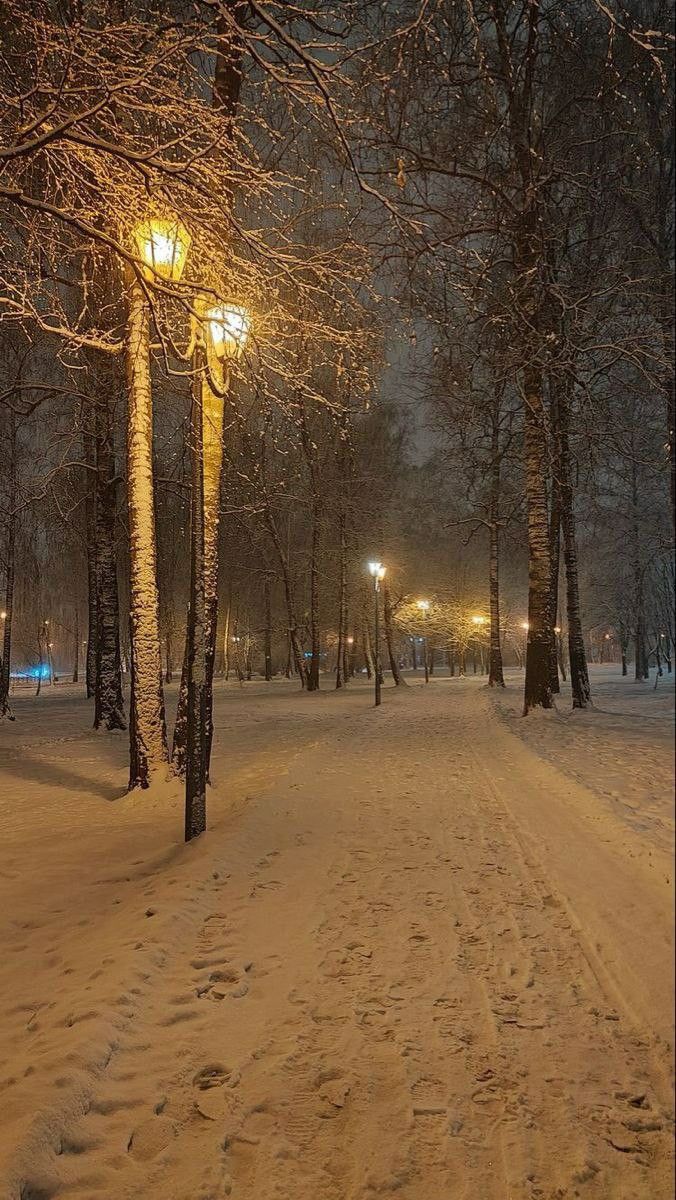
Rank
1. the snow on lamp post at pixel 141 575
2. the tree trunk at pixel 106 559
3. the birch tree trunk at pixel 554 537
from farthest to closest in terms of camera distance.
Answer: the tree trunk at pixel 106 559 → the birch tree trunk at pixel 554 537 → the snow on lamp post at pixel 141 575

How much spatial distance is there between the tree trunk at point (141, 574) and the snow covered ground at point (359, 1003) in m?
1.86

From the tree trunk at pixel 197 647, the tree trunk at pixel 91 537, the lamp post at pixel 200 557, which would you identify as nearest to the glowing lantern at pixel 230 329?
the lamp post at pixel 200 557

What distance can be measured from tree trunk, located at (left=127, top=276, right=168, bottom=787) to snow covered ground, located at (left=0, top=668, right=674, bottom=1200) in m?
1.86

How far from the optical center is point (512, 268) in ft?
38.7

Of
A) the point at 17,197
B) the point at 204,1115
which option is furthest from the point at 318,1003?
the point at 17,197

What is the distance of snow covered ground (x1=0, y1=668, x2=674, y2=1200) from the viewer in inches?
48.5

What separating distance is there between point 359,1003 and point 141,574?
590 cm

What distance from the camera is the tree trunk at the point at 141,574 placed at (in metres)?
7.86

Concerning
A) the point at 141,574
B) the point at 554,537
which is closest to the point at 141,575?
the point at 141,574

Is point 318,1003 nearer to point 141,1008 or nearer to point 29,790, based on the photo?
point 141,1008

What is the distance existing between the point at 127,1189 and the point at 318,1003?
3.92 feet

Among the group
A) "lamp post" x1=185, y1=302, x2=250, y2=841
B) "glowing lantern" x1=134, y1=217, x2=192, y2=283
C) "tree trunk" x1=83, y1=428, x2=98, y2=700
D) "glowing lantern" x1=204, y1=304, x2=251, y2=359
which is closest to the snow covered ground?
"lamp post" x1=185, y1=302, x2=250, y2=841

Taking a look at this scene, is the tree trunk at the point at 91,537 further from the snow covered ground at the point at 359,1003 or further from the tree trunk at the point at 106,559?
the snow covered ground at the point at 359,1003

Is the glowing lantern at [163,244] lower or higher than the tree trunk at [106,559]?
higher
